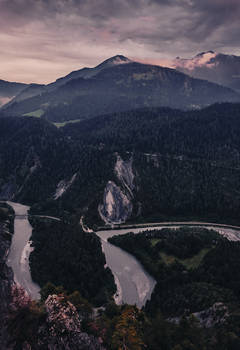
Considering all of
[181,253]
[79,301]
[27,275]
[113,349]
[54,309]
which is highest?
[54,309]

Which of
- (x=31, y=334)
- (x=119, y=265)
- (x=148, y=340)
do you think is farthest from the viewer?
(x=119, y=265)

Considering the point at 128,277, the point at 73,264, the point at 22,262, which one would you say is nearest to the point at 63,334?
the point at 73,264

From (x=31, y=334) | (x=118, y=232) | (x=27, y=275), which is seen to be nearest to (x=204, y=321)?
(x=31, y=334)

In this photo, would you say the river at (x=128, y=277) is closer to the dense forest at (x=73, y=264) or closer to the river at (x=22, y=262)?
the dense forest at (x=73, y=264)

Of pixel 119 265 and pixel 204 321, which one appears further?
pixel 119 265

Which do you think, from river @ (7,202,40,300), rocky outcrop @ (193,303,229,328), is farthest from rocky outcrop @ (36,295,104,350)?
river @ (7,202,40,300)

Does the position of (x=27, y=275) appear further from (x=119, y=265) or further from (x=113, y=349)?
(x=113, y=349)

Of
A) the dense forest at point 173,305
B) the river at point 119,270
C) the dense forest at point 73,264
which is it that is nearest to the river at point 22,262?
the river at point 119,270

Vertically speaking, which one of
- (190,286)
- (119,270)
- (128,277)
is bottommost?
(119,270)

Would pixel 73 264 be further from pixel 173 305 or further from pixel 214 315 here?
pixel 214 315
